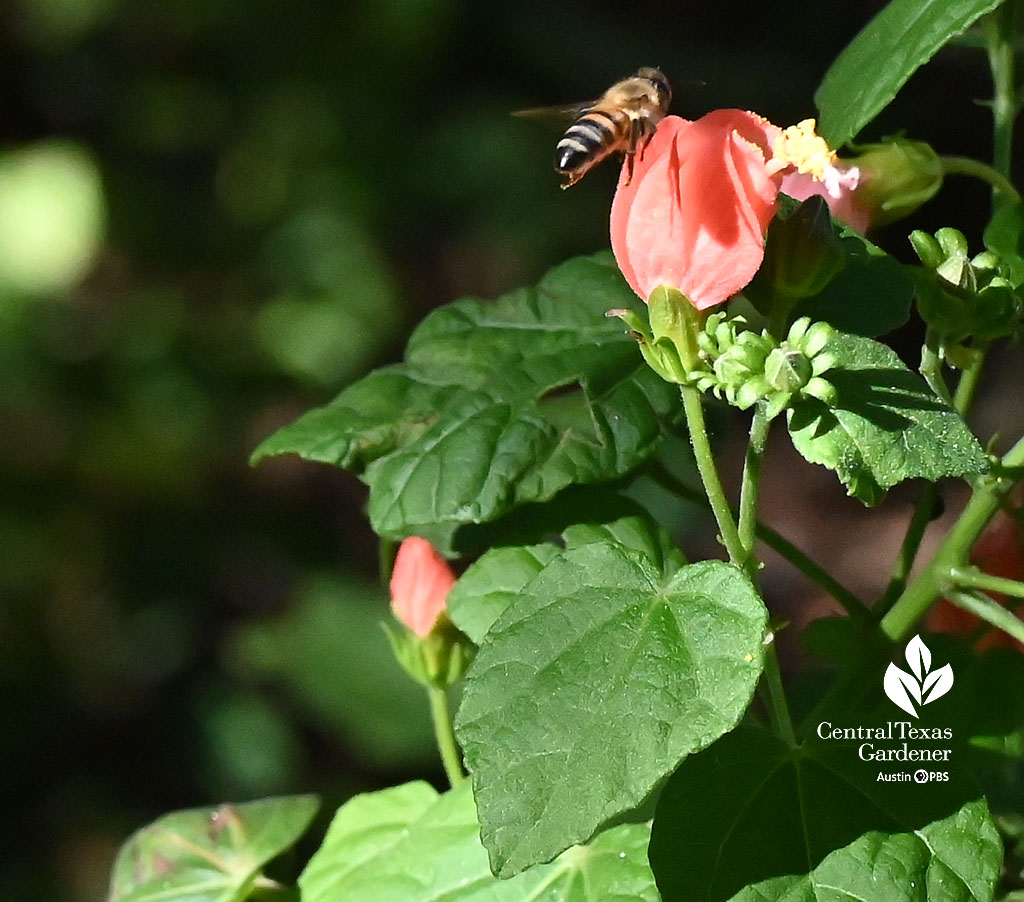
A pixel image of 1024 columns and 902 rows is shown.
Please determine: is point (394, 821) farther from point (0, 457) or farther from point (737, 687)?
point (0, 457)

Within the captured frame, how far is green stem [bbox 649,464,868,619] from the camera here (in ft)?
2.52

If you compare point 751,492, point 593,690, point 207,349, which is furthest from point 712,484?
point 207,349

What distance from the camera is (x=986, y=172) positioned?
2.61 ft

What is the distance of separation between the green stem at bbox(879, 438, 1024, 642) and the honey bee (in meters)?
0.25

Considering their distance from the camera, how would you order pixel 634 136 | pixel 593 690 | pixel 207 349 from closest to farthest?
pixel 593 690
pixel 634 136
pixel 207 349

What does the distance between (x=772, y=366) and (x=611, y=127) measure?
0.80 ft

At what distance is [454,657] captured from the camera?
0.87 meters

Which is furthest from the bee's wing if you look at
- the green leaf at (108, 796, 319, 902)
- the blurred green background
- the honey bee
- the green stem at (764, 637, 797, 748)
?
the blurred green background

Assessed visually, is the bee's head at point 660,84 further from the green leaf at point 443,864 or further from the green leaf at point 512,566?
the green leaf at point 443,864

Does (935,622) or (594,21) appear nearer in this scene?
(935,622)

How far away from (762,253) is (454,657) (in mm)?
335

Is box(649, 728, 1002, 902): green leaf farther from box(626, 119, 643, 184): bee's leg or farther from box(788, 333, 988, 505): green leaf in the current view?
box(626, 119, 643, 184): bee's leg

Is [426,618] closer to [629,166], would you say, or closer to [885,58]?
[629,166]

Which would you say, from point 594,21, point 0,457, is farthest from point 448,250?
point 0,457
